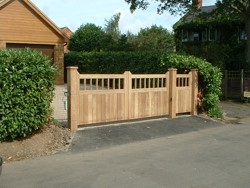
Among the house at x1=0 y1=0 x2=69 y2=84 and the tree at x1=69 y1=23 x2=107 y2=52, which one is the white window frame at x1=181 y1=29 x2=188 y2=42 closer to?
the tree at x1=69 y1=23 x2=107 y2=52

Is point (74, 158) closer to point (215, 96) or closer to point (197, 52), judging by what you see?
point (215, 96)

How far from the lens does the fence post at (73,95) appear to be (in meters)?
10.2

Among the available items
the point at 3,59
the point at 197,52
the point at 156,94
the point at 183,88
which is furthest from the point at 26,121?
the point at 197,52

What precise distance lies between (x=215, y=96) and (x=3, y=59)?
8.85 meters

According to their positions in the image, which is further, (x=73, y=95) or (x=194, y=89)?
(x=194, y=89)

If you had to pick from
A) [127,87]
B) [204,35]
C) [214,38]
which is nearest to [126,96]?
[127,87]

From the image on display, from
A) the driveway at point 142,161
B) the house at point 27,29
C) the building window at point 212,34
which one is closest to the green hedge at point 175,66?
the driveway at point 142,161

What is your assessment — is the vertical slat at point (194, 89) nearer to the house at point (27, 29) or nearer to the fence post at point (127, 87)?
the fence post at point (127, 87)

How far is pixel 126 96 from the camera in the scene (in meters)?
Answer: 11.8

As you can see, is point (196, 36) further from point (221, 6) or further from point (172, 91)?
point (172, 91)

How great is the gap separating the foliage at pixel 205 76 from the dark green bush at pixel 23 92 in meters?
6.37

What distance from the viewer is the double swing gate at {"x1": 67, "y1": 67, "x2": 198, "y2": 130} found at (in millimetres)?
10469

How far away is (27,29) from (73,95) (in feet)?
55.6

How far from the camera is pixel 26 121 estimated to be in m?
8.91
